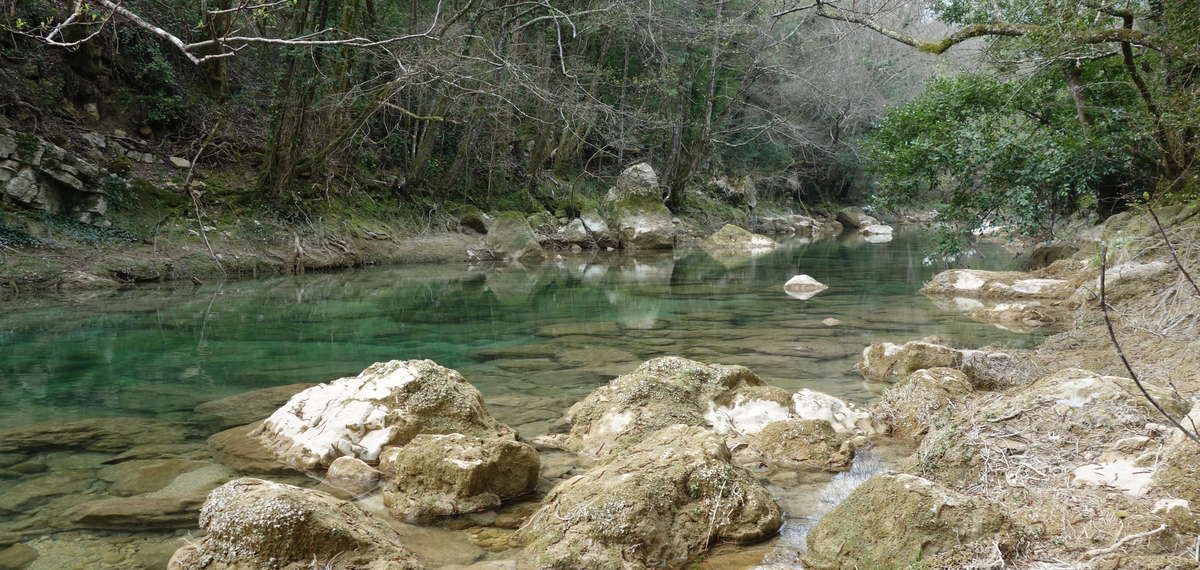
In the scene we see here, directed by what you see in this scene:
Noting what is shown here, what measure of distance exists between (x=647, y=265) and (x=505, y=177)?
6494 millimetres

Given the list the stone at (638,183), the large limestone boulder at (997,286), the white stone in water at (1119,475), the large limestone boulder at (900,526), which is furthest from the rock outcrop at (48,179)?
the stone at (638,183)

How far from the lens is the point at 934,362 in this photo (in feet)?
18.4

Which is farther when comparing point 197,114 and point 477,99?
point 477,99

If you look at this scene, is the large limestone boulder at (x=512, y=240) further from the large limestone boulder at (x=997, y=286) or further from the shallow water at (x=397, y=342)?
the large limestone boulder at (x=997, y=286)

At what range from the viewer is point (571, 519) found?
296 cm

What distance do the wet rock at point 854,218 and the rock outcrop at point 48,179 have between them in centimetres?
3098

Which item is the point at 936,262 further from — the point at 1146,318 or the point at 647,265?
the point at 1146,318

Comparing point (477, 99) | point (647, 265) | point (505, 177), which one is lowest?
point (647, 265)

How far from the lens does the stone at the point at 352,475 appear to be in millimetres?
3696

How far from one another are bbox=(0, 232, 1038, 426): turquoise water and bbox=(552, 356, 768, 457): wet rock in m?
0.97

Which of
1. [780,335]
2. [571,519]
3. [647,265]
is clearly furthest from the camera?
[647,265]

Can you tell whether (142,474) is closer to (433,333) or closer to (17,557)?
(17,557)

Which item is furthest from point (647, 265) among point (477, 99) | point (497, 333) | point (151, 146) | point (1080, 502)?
point (1080, 502)

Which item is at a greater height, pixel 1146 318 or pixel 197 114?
pixel 197 114
